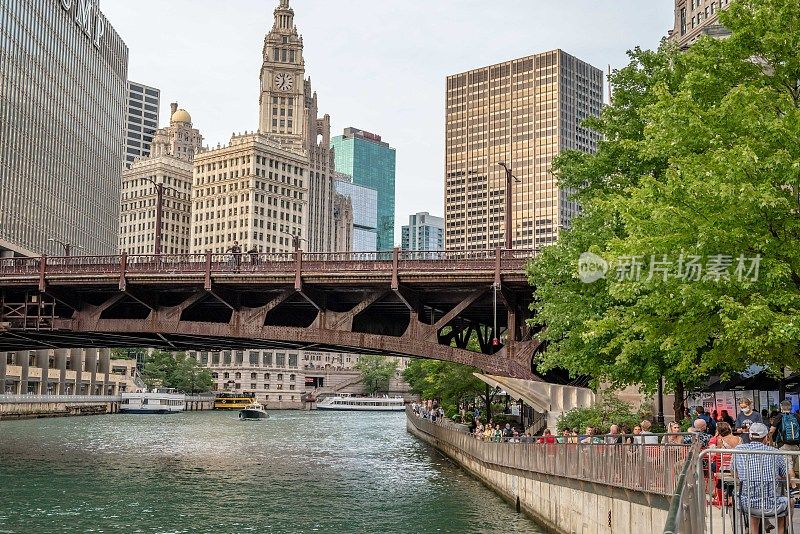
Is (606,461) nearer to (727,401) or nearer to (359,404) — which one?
(727,401)

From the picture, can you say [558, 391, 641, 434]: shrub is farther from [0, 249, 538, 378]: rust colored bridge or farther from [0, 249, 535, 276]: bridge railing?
[0, 249, 535, 276]: bridge railing

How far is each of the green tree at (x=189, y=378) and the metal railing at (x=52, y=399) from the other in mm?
29331

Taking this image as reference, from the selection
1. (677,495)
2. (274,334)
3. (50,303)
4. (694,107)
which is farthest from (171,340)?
(677,495)

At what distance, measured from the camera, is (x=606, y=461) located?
23.4 metres

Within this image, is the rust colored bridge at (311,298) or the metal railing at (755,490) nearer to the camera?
the metal railing at (755,490)

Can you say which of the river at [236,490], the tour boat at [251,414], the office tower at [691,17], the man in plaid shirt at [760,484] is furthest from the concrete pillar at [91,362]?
the man in plaid shirt at [760,484]

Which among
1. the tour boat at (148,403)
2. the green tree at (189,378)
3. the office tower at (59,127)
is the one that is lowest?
the tour boat at (148,403)

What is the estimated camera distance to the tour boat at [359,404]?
19425cm

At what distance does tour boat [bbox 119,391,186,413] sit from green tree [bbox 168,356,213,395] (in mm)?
22583

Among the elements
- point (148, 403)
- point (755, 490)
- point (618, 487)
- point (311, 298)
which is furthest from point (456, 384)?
point (148, 403)

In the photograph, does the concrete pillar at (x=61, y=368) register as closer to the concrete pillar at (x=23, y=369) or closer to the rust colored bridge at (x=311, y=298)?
the concrete pillar at (x=23, y=369)

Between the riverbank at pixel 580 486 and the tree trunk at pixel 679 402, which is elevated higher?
the tree trunk at pixel 679 402

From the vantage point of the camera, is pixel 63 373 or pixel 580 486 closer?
pixel 580 486

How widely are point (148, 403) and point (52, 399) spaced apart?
32.2 m
